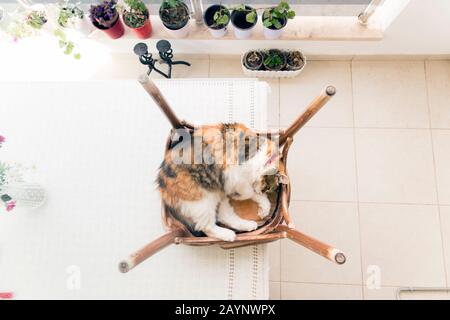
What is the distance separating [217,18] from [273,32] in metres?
0.30

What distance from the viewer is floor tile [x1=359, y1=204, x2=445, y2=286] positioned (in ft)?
6.11

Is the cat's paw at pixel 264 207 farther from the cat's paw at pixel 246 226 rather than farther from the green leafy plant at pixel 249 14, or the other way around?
the green leafy plant at pixel 249 14

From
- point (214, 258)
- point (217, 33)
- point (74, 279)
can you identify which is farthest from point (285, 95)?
point (74, 279)

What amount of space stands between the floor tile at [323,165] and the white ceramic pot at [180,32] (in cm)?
89

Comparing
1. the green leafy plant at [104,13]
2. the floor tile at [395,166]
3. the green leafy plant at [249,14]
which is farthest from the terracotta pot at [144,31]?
the floor tile at [395,166]

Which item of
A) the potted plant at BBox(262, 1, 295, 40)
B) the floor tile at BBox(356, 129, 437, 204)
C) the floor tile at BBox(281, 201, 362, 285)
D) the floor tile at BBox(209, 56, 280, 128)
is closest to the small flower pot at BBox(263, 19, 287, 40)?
the potted plant at BBox(262, 1, 295, 40)

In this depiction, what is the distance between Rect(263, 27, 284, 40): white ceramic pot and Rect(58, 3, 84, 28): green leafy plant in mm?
965

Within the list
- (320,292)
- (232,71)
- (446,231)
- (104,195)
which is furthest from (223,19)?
(446,231)

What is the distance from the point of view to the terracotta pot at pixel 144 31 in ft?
5.82

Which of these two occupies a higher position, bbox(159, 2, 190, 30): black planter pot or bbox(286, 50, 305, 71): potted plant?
bbox(159, 2, 190, 30): black planter pot

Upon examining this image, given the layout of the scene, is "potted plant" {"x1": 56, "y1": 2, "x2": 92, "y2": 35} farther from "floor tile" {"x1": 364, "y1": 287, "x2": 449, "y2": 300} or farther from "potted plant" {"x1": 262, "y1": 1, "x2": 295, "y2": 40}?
"floor tile" {"x1": 364, "y1": 287, "x2": 449, "y2": 300}

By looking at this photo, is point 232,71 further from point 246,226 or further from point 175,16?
point 246,226

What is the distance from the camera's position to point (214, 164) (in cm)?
116
